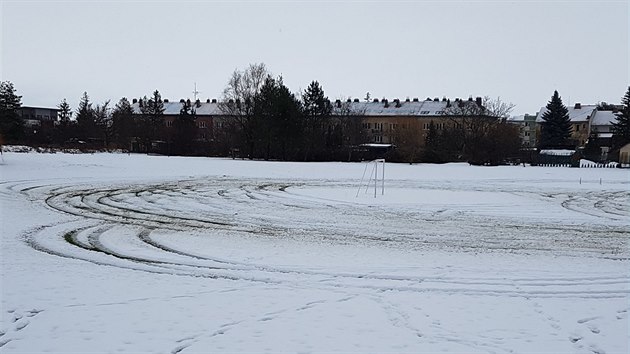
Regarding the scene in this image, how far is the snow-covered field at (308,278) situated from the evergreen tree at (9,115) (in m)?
27.2

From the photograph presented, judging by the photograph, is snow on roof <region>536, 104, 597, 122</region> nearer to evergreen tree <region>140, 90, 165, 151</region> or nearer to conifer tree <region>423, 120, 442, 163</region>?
conifer tree <region>423, 120, 442, 163</region>

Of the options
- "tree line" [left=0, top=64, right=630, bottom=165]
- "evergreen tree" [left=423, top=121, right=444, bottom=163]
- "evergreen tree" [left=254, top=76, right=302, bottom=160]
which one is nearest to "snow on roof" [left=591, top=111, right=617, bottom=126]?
"tree line" [left=0, top=64, right=630, bottom=165]

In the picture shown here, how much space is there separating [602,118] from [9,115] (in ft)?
354

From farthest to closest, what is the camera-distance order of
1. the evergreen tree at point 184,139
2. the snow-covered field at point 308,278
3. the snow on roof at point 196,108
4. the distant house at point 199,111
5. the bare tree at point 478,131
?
1. the snow on roof at point 196,108
2. the distant house at point 199,111
3. the evergreen tree at point 184,139
4. the bare tree at point 478,131
5. the snow-covered field at point 308,278

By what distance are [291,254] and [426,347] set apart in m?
5.80

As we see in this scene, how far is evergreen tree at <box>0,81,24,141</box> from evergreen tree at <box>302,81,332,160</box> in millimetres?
33805

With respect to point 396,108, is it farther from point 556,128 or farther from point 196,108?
point 196,108

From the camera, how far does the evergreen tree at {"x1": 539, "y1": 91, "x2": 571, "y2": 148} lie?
286 feet

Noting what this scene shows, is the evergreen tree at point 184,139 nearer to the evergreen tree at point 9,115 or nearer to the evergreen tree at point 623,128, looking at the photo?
the evergreen tree at point 9,115

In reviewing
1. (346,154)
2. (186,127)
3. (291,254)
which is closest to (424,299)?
(291,254)

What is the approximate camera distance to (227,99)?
7788cm

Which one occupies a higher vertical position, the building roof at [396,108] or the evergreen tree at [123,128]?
the building roof at [396,108]

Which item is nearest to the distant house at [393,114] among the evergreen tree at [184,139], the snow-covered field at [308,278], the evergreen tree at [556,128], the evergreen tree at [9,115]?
the evergreen tree at [556,128]

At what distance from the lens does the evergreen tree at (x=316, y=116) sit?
6962 cm
